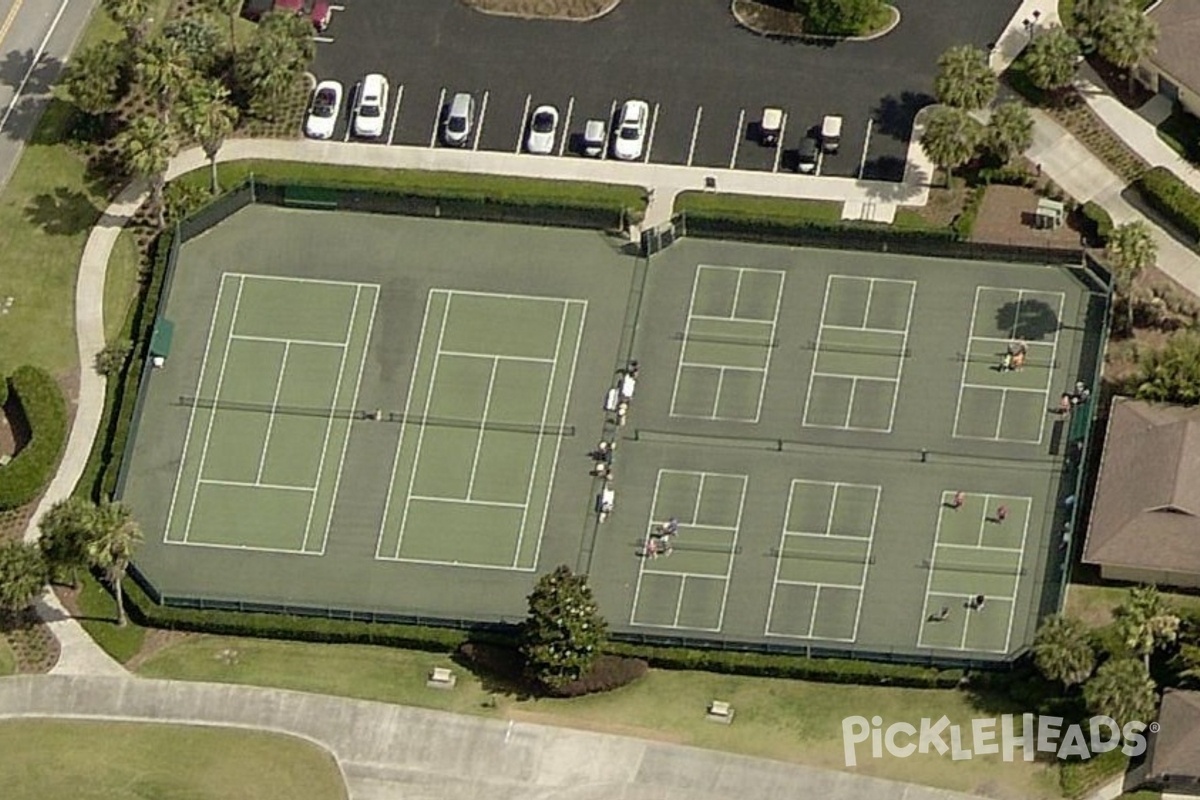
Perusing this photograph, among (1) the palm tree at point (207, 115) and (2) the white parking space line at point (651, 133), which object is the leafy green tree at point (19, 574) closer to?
(1) the palm tree at point (207, 115)

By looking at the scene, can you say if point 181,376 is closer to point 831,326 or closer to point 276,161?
point 276,161

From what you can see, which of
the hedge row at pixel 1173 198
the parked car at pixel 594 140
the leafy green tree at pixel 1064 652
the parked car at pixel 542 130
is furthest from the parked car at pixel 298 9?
the leafy green tree at pixel 1064 652

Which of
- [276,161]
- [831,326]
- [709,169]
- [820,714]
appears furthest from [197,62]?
[820,714]

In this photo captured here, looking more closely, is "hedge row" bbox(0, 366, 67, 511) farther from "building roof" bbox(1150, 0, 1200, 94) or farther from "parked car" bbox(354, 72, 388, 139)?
"building roof" bbox(1150, 0, 1200, 94)

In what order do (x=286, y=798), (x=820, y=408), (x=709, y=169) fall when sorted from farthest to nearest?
(x=709, y=169) → (x=820, y=408) → (x=286, y=798)

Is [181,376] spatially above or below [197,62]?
below

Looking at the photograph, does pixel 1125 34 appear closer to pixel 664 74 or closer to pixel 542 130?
pixel 664 74

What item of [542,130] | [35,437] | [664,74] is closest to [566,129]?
[542,130]

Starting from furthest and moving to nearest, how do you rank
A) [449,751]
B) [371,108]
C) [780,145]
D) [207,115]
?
[371,108] < [780,145] < [207,115] < [449,751]
